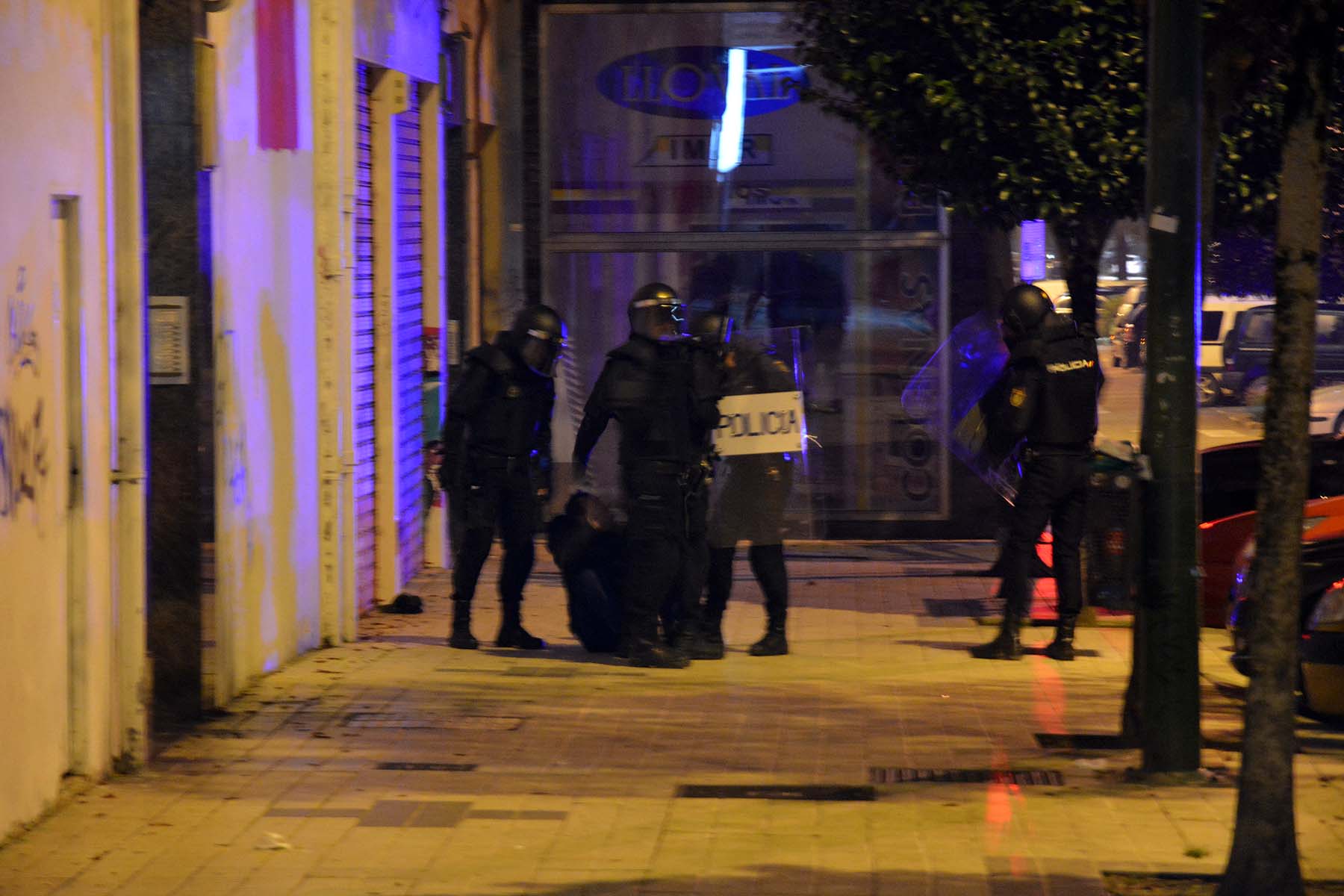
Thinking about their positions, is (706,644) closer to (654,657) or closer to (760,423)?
(654,657)

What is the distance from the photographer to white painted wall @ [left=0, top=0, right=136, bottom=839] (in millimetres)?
6324

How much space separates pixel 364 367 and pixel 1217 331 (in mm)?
12418

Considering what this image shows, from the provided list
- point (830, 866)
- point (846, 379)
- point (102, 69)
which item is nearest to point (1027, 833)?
point (830, 866)

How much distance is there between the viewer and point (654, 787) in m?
7.36

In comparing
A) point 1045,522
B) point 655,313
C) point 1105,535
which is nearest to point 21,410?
point 655,313

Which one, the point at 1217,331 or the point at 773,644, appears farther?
the point at 1217,331

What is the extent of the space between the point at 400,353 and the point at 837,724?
4989 millimetres

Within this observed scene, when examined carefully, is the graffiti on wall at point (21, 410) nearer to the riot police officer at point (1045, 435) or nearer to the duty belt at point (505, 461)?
the duty belt at point (505, 461)

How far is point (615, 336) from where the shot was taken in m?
16.0

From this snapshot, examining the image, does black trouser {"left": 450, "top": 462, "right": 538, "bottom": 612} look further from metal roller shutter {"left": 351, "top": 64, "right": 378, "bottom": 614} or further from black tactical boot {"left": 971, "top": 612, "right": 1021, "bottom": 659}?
black tactical boot {"left": 971, "top": 612, "right": 1021, "bottom": 659}

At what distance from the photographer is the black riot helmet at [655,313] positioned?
971 centimetres

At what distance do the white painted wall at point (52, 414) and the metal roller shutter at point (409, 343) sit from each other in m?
5.16

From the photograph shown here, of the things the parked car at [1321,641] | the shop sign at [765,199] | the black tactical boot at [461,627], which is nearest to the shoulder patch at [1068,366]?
the parked car at [1321,641]

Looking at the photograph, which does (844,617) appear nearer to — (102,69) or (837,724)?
(837,724)
